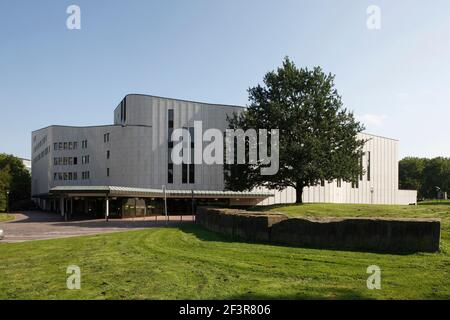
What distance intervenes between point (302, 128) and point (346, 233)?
24.9 meters

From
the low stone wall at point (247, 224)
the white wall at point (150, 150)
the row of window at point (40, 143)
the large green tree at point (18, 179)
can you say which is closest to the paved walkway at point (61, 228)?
the low stone wall at point (247, 224)

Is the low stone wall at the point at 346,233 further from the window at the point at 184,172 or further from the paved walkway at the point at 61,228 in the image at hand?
the window at the point at 184,172

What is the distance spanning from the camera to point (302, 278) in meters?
9.54

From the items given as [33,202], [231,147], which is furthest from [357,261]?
[33,202]

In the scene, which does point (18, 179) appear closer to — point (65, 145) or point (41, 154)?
point (41, 154)

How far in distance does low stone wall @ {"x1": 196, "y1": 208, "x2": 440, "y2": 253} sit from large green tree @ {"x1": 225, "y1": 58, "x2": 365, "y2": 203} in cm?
1880

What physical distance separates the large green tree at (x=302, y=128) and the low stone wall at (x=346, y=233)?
18.8 m

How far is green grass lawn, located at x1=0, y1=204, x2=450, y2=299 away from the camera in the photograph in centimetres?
841

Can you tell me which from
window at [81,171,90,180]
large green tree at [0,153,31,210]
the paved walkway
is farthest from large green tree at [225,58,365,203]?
large green tree at [0,153,31,210]

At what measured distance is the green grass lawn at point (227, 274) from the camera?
27.6ft

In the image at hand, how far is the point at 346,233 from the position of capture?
13578mm

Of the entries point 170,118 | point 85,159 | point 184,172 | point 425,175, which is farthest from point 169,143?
point 425,175

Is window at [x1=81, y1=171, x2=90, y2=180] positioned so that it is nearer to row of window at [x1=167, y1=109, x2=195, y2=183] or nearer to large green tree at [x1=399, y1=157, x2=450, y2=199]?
row of window at [x1=167, y1=109, x2=195, y2=183]
